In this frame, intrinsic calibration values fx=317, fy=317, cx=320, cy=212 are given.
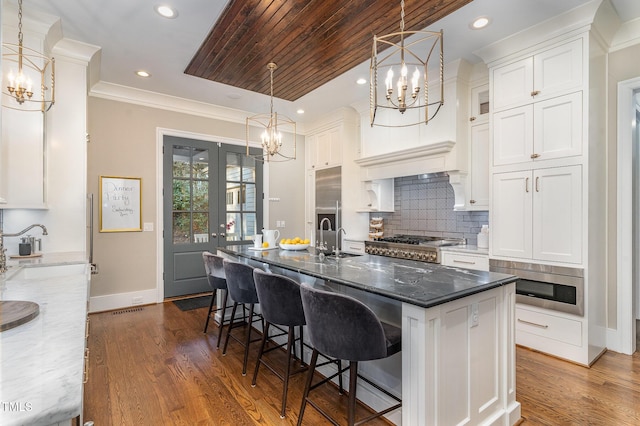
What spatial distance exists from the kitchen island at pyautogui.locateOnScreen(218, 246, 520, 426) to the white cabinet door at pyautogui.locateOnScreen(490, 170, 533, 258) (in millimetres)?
1342

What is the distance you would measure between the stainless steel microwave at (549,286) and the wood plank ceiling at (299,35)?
7.82ft

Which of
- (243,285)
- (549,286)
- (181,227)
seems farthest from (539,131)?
(181,227)

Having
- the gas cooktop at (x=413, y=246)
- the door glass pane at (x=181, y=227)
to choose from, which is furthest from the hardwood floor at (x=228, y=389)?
the door glass pane at (x=181, y=227)

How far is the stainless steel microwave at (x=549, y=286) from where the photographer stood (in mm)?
2709

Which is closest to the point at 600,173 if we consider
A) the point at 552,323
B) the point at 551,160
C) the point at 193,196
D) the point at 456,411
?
the point at 551,160

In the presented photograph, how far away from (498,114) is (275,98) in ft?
9.60

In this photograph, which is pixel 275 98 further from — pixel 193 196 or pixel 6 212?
pixel 6 212

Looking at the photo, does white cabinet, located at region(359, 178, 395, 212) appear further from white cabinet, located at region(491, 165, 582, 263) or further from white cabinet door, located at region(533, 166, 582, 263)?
white cabinet door, located at region(533, 166, 582, 263)

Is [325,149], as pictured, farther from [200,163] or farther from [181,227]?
[181,227]

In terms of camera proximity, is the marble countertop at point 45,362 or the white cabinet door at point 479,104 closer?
the marble countertop at point 45,362

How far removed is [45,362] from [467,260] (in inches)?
140

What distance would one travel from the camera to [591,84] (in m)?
2.72

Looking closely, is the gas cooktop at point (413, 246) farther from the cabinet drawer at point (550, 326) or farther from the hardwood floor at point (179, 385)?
the hardwood floor at point (179, 385)

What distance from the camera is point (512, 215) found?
3.13 m
